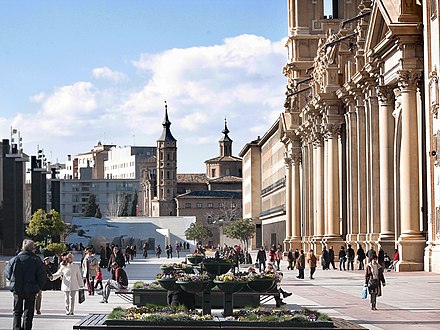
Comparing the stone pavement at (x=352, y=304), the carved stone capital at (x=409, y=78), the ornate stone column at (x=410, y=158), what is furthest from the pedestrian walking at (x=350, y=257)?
the stone pavement at (x=352, y=304)

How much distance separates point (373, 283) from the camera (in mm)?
27766

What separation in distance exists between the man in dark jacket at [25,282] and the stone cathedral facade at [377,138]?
27.2m

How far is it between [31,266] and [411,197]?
3176 cm

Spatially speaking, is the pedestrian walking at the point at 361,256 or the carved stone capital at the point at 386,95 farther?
the pedestrian walking at the point at 361,256

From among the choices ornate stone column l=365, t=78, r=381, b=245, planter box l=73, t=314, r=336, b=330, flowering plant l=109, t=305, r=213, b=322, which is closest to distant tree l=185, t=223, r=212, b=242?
ornate stone column l=365, t=78, r=381, b=245

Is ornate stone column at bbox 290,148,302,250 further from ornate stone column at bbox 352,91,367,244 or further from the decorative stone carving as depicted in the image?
the decorative stone carving

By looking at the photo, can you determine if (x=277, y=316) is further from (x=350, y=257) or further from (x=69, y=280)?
(x=350, y=257)

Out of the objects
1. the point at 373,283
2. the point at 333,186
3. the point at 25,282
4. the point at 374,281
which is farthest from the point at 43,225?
the point at 25,282

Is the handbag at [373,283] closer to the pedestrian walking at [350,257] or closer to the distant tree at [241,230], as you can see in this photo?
the pedestrian walking at [350,257]

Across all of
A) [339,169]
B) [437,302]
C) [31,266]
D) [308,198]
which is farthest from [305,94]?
[31,266]

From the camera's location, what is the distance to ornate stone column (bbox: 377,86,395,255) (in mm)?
54406

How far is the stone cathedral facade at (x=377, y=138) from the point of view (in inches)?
1867

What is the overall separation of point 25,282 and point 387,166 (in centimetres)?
3658

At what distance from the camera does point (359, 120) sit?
6331 centimetres
